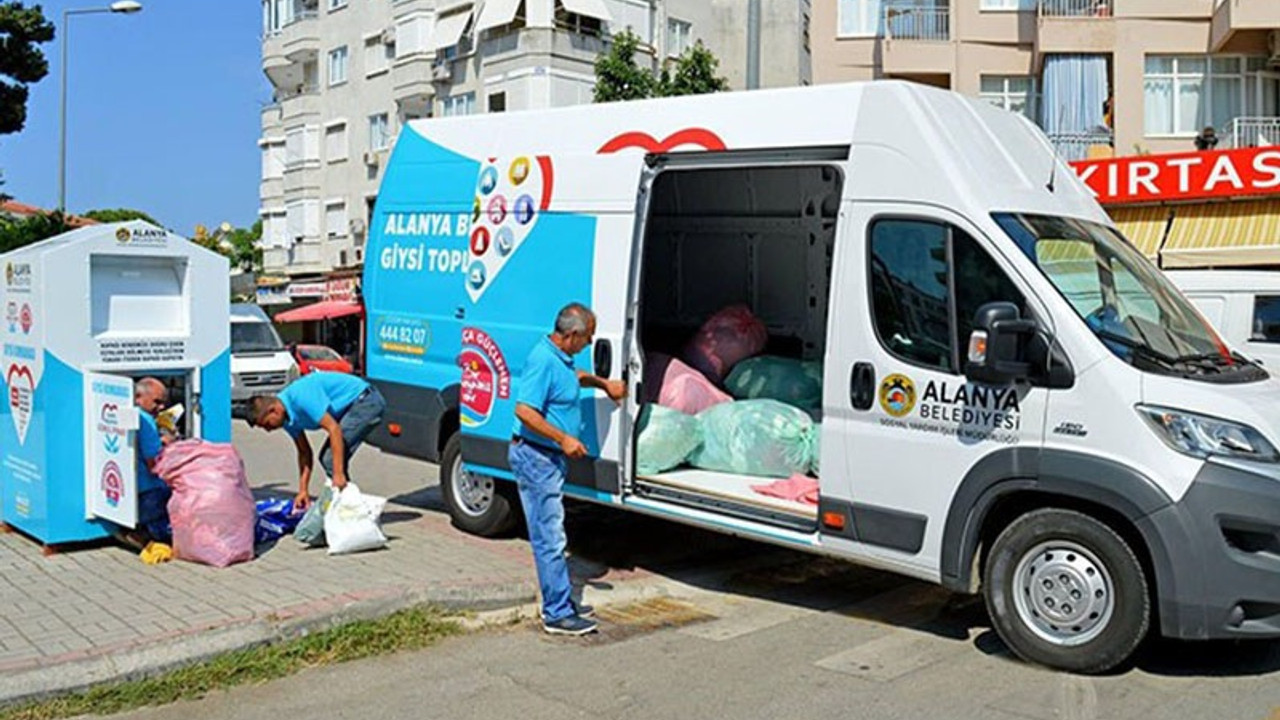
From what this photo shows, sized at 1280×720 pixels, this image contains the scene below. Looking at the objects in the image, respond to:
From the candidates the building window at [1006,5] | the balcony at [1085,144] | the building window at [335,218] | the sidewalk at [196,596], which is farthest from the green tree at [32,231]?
the building window at [335,218]

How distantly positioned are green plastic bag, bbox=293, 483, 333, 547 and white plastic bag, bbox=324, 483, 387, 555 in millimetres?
62

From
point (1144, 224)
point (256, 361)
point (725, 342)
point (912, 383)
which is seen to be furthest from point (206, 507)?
point (1144, 224)

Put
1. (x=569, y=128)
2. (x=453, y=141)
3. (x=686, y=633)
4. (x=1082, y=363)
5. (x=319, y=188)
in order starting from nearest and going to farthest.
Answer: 1. (x=1082, y=363)
2. (x=686, y=633)
3. (x=569, y=128)
4. (x=453, y=141)
5. (x=319, y=188)

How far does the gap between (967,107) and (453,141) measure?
399cm

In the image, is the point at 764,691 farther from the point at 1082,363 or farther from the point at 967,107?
the point at 967,107

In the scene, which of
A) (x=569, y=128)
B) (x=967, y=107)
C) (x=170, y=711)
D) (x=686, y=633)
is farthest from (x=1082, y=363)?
(x=170, y=711)

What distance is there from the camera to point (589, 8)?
124ft

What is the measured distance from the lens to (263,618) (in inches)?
249

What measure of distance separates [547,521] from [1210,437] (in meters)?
Result: 3.34

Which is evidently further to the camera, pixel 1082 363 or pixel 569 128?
→ pixel 569 128

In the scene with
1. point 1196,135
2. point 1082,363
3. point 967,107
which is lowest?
point 1082,363

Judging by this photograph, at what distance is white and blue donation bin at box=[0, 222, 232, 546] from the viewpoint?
7898mm

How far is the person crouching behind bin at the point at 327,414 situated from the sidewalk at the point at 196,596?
69 centimetres

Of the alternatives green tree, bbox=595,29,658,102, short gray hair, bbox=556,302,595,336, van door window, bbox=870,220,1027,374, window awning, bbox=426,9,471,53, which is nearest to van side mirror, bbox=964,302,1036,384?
van door window, bbox=870,220,1027,374
